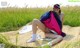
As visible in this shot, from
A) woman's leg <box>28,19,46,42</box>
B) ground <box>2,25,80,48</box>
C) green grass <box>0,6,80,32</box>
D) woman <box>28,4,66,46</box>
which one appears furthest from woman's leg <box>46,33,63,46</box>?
green grass <box>0,6,80,32</box>

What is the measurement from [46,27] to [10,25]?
230cm

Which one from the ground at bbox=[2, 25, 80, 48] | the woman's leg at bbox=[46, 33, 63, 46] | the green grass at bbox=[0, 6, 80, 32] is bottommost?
the green grass at bbox=[0, 6, 80, 32]

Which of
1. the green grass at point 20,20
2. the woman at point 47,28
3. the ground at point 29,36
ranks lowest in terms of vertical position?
the green grass at point 20,20

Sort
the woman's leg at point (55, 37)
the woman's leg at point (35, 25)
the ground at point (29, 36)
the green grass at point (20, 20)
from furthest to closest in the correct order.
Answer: the green grass at point (20, 20)
the woman's leg at point (35, 25)
the ground at point (29, 36)
the woman's leg at point (55, 37)

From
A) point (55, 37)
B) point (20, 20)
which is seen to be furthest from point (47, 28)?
point (20, 20)

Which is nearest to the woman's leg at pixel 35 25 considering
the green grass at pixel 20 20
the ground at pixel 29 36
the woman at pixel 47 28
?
the woman at pixel 47 28

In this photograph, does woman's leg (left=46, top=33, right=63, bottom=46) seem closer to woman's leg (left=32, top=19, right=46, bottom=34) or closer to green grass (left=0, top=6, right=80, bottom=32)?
woman's leg (left=32, top=19, right=46, bottom=34)

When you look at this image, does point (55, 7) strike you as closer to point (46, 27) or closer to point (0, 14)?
point (46, 27)

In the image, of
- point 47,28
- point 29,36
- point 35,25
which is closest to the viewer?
point 35,25

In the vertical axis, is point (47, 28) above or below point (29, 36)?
above

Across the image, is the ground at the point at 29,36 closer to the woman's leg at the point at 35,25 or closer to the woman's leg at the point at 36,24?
the woman's leg at the point at 35,25

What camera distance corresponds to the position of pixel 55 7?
287 inches

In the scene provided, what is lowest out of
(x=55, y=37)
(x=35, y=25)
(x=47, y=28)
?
(x=55, y=37)

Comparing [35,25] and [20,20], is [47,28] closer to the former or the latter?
[35,25]
